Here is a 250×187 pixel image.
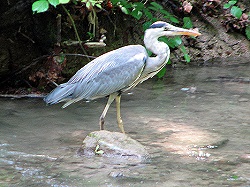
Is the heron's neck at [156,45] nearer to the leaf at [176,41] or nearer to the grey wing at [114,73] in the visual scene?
the grey wing at [114,73]

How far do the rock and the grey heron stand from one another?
522mm

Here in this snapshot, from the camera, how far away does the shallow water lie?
163 inches

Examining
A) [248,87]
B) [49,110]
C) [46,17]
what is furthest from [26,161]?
[248,87]

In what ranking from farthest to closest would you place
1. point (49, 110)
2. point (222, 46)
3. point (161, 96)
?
point (222, 46), point (161, 96), point (49, 110)

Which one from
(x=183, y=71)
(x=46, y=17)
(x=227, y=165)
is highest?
(x=46, y=17)

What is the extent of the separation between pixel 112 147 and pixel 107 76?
36.8 inches

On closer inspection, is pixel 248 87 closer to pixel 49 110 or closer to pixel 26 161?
pixel 49 110

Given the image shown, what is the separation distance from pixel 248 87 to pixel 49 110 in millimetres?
2955

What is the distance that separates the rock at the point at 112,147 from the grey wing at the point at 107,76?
0.68 meters

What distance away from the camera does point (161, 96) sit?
705 cm

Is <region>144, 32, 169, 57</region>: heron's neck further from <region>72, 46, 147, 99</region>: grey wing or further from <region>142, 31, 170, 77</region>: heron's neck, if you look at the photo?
<region>72, 46, 147, 99</region>: grey wing

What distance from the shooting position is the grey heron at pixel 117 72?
530 cm

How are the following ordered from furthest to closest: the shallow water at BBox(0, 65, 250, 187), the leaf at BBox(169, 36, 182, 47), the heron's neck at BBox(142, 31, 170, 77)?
the leaf at BBox(169, 36, 182, 47), the heron's neck at BBox(142, 31, 170, 77), the shallow water at BBox(0, 65, 250, 187)

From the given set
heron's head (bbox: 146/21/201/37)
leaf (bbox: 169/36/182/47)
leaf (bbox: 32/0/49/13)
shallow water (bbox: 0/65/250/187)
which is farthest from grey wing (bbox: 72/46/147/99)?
leaf (bbox: 169/36/182/47)
